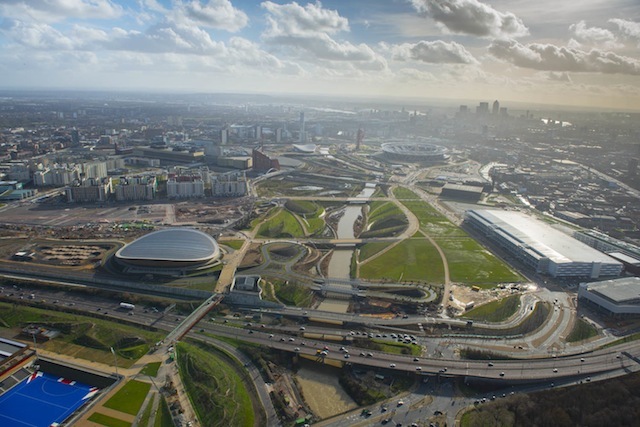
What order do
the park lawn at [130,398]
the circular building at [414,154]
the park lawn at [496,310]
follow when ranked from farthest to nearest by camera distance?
the circular building at [414,154] → the park lawn at [496,310] → the park lawn at [130,398]

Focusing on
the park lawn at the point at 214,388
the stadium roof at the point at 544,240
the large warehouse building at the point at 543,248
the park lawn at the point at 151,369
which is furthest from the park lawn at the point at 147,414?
the stadium roof at the point at 544,240

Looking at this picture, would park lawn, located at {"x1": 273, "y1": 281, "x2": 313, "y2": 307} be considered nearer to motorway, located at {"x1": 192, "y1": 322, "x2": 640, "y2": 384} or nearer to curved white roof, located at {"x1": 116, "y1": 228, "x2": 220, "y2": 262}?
motorway, located at {"x1": 192, "y1": 322, "x2": 640, "y2": 384}

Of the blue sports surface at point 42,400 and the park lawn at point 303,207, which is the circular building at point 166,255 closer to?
the blue sports surface at point 42,400

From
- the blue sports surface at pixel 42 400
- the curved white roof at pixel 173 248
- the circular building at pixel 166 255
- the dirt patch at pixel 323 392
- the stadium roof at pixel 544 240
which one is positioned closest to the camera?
the blue sports surface at pixel 42 400

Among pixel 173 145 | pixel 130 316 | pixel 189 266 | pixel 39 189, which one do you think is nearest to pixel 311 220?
pixel 189 266

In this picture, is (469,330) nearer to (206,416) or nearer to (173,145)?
(206,416)

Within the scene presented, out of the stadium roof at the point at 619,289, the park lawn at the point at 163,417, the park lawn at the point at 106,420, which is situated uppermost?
the stadium roof at the point at 619,289
